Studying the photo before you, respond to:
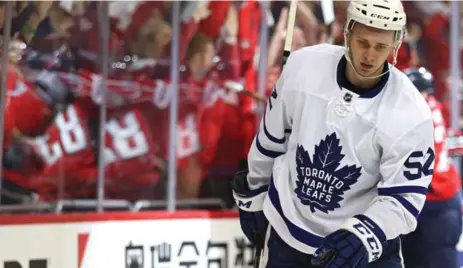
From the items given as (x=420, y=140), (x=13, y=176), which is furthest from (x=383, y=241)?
(x=13, y=176)

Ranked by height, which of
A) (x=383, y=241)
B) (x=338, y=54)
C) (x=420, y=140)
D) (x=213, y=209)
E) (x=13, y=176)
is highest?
(x=338, y=54)

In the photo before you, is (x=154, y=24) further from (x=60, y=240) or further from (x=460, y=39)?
(x=460, y=39)

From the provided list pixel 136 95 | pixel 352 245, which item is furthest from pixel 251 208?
pixel 136 95

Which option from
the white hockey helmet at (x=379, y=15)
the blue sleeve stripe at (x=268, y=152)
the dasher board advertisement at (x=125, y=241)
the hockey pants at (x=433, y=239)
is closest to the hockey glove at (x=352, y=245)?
the blue sleeve stripe at (x=268, y=152)

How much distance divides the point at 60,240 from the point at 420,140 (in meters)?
1.06

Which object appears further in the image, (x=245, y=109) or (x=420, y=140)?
(x=245, y=109)

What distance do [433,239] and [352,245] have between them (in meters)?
1.20

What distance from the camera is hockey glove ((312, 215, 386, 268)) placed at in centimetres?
185

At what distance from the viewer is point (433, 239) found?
2973 millimetres

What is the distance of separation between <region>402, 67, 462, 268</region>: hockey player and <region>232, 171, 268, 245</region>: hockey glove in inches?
37.7

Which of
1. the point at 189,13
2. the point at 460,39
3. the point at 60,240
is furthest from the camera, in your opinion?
the point at 460,39

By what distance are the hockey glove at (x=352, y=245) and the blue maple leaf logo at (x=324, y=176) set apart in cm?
10

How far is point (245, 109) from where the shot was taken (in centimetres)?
323

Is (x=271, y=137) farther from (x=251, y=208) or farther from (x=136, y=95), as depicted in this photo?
(x=136, y=95)
